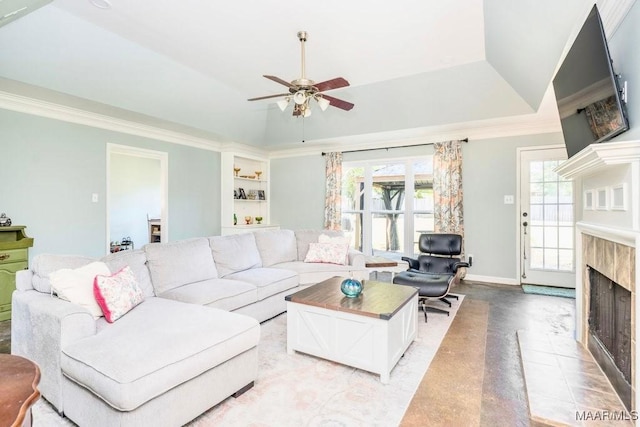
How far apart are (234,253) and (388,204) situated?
344cm

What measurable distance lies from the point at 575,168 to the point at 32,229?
5.63m

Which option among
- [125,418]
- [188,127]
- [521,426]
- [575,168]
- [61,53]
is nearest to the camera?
[125,418]

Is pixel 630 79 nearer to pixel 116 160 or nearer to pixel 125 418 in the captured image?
pixel 125 418

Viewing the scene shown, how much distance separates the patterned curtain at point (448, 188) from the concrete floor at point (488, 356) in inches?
50.6

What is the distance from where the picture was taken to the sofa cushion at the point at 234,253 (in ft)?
11.9

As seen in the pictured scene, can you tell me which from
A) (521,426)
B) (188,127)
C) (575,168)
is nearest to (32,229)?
(188,127)

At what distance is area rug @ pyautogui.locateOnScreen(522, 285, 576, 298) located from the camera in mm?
4426

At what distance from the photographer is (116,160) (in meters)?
7.21

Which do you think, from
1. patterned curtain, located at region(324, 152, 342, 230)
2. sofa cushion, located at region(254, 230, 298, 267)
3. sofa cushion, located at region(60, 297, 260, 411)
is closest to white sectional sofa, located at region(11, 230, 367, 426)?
sofa cushion, located at region(60, 297, 260, 411)

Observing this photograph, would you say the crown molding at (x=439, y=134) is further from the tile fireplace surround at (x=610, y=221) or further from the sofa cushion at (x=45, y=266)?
the sofa cushion at (x=45, y=266)

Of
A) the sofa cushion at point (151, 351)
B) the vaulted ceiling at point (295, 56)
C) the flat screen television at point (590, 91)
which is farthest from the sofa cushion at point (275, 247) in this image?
the flat screen television at point (590, 91)

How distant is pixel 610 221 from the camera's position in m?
2.13

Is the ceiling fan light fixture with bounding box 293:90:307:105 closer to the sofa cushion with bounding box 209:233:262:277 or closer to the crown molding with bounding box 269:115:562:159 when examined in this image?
the sofa cushion with bounding box 209:233:262:277

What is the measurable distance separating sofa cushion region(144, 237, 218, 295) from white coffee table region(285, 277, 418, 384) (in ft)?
3.77
